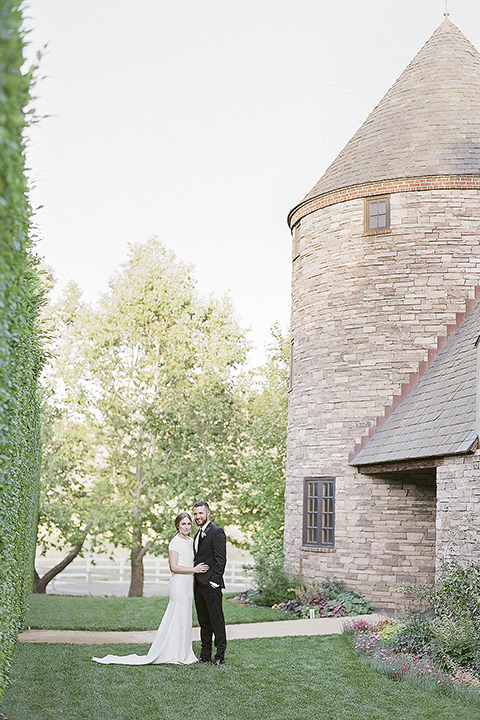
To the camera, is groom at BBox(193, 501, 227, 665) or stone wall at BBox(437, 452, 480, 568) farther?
stone wall at BBox(437, 452, 480, 568)

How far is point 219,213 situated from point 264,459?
43.6 ft

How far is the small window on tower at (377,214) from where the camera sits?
667 inches

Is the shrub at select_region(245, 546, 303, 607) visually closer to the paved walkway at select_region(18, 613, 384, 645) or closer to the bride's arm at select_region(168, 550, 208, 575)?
the paved walkway at select_region(18, 613, 384, 645)

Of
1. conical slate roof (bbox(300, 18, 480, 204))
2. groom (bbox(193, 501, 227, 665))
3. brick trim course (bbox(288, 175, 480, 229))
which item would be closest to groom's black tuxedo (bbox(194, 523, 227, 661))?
groom (bbox(193, 501, 227, 665))

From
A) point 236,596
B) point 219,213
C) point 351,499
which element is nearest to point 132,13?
point 351,499

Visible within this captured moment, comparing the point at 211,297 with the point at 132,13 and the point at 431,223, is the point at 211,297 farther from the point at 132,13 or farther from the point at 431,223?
the point at 132,13

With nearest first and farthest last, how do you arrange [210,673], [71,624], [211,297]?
1. [210,673]
2. [71,624]
3. [211,297]

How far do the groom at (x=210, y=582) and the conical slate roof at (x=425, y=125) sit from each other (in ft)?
32.4

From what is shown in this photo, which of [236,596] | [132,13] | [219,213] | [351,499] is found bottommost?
[236,596]

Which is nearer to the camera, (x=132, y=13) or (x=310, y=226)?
(x=132, y=13)

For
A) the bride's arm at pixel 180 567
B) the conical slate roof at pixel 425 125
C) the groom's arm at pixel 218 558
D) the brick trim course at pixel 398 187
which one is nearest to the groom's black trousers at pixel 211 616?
the groom's arm at pixel 218 558

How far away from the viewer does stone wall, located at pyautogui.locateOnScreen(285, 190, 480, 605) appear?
1558 centimetres

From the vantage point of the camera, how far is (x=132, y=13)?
13.7 meters

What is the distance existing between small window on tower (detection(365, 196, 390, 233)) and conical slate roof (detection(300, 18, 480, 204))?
49 centimetres
